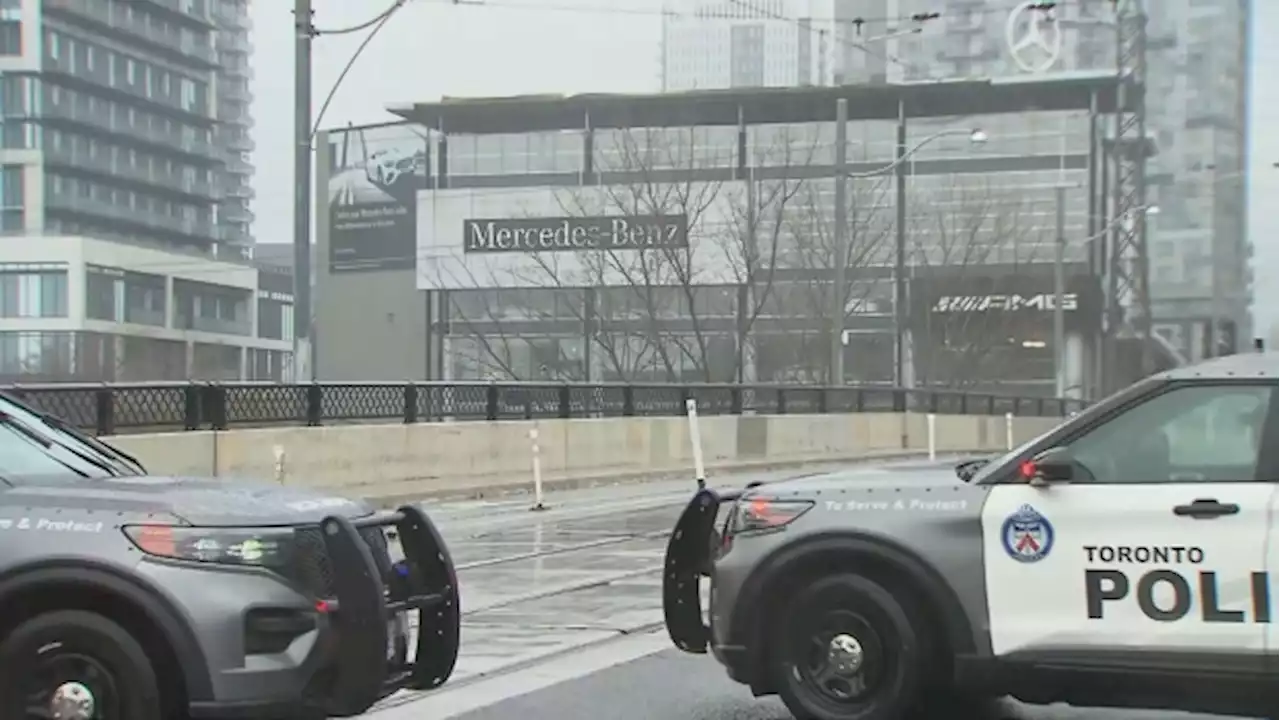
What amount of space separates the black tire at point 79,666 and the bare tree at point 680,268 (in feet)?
128

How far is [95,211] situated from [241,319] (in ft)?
128

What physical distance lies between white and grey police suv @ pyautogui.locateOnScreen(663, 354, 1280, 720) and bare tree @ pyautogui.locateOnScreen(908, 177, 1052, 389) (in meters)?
50.7

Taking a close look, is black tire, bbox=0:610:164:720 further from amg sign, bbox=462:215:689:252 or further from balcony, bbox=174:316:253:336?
balcony, bbox=174:316:253:336

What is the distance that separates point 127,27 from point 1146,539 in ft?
321

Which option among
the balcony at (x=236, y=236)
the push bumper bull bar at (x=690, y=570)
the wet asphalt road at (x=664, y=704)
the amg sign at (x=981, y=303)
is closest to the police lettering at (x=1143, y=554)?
the wet asphalt road at (x=664, y=704)

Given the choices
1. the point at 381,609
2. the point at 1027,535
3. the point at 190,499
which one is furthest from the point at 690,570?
the point at 190,499

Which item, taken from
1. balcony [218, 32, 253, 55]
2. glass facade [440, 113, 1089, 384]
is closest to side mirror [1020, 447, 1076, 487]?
glass facade [440, 113, 1089, 384]

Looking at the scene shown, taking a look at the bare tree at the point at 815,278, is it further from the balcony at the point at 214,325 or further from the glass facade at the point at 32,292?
the glass facade at the point at 32,292

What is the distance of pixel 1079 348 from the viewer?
64.6m

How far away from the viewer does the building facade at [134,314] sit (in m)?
41.5

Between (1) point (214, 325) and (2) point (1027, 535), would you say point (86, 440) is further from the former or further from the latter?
(1) point (214, 325)

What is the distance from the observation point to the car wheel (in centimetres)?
634

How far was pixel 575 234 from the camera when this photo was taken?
61812 millimetres

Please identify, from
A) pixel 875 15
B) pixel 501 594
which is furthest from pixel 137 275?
pixel 501 594
